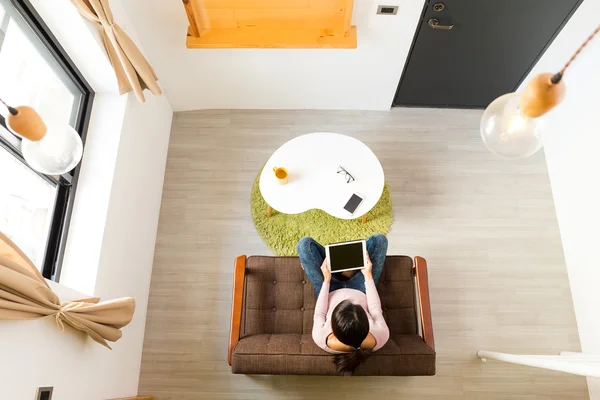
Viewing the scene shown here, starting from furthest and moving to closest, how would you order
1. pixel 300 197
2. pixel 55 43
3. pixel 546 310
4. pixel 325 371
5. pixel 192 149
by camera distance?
pixel 192 149 → pixel 546 310 → pixel 300 197 → pixel 55 43 → pixel 325 371

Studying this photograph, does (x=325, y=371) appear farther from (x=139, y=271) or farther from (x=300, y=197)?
(x=139, y=271)

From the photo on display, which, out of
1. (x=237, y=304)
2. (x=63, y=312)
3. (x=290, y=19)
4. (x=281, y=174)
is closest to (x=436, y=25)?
(x=290, y=19)

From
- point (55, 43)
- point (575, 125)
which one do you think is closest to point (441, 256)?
point (575, 125)

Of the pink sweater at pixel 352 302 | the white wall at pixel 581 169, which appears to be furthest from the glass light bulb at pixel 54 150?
the white wall at pixel 581 169

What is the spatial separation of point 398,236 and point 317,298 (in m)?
0.98

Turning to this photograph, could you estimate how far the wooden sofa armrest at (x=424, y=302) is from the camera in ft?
7.72

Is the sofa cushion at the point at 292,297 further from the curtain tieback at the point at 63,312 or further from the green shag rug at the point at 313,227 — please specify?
the curtain tieback at the point at 63,312

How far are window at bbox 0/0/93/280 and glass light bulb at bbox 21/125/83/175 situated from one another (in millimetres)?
845

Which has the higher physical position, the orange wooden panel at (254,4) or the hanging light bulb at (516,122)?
the orange wooden panel at (254,4)

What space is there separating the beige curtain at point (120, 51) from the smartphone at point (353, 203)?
1.41 metres

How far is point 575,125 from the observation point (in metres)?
3.03

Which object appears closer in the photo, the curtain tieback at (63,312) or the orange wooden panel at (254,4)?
the curtain tieback at (63,312)

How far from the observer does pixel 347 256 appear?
2.42m

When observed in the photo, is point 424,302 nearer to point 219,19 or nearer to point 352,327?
point 352,327
